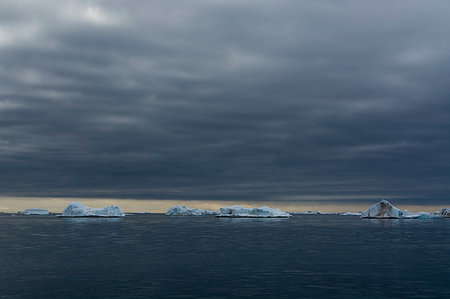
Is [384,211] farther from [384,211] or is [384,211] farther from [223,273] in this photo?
[223,273]

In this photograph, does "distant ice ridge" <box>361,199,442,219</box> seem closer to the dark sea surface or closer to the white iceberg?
the white iceberg

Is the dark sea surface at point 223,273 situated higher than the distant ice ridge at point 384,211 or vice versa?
the distant ice ridge at point 384,211

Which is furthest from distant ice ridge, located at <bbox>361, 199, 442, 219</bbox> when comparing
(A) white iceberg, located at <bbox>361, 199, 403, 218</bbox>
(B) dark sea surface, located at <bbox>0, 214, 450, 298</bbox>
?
(B) dark sea surface, located at <bbox>0, 214, 450, 298</bbox>

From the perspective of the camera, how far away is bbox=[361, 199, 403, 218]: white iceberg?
183 metres

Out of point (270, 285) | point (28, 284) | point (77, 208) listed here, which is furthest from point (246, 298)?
point (77, 208)

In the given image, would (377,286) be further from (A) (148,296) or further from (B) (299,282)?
(A) (148,296)

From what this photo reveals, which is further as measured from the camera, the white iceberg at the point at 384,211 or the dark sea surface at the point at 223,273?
the white iceberg at the point at 384,211

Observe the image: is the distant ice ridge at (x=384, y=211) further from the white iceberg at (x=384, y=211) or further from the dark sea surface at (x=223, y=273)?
the dark sea surface at (x=223, y=273)

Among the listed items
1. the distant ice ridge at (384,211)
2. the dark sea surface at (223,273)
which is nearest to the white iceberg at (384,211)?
the distant ice ridge at (384,211)

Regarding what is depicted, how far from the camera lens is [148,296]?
24.6 meters

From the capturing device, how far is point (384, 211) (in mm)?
185875

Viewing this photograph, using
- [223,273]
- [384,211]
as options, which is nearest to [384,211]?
[384,211]

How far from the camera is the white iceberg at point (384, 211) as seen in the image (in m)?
183

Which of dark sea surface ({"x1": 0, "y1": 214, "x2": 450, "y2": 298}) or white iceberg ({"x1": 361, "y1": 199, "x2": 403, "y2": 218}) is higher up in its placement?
white iceberg ({"x1": 361, "y1": 199, "x2": 403, "y2": 218})
